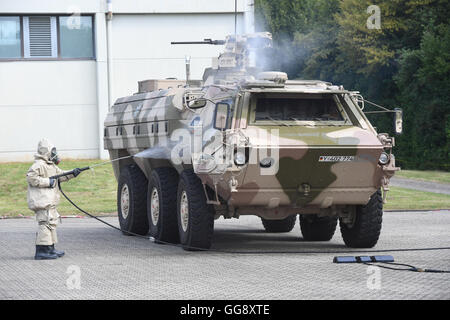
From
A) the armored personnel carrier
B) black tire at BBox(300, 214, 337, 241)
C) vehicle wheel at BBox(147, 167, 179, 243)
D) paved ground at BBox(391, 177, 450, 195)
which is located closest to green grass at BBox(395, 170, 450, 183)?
paved ground at BBox(391, 177, 450, 195)

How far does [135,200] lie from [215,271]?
17.4 feet

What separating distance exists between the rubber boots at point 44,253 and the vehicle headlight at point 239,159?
2.74 metres

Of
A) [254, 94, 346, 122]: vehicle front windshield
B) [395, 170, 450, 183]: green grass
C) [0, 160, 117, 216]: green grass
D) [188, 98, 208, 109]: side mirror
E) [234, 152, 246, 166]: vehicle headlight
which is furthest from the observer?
[395, 170, 450, 183]: green grass

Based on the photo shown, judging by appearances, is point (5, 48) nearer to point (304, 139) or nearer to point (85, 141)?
point (85, 141)

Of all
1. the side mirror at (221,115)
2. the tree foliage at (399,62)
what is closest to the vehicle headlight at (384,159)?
the side mirror at (221,115)

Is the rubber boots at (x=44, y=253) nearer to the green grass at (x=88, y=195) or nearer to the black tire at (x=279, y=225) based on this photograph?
the black tire at (x=279, y=225)

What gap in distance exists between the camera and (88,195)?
88.3 feet

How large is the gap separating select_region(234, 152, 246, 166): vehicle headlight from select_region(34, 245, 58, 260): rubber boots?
8.98ft

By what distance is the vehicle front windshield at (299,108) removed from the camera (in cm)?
1391

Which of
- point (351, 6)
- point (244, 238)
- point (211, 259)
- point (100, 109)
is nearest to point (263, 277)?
point (211, 259)

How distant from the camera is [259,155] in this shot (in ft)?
42.5

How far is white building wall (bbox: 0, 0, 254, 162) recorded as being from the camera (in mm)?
31391

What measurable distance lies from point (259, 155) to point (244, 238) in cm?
414

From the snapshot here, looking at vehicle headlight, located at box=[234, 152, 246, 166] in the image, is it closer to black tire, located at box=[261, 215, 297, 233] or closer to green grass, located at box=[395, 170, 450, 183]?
black tire, located at box=[261, 215, 297, 233]
